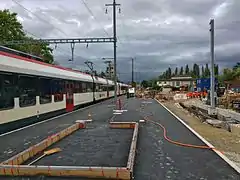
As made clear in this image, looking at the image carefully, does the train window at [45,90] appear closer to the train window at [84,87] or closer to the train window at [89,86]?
the train window at [84,87]

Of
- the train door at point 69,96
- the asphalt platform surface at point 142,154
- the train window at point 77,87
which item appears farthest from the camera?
the train window at point 77,87

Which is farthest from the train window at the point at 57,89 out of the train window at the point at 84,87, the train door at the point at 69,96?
the train window at the point at 84,87

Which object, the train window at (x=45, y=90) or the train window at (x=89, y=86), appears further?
the train window at (x=89, y=86)

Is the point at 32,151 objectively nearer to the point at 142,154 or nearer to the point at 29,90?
the point at 142,154

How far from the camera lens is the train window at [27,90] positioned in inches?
579

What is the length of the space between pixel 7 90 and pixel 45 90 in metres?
5.18

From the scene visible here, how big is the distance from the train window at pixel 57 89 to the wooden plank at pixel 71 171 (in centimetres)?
1358

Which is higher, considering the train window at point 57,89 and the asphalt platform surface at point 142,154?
the train window at point 57,89

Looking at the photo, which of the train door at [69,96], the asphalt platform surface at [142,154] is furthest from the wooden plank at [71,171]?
the train door at [69,96]

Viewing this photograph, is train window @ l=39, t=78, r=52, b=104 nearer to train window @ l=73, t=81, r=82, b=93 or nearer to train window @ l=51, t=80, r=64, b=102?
train window @ l=51, t=80, r=64, b=102

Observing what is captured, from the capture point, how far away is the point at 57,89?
21031 millimetres

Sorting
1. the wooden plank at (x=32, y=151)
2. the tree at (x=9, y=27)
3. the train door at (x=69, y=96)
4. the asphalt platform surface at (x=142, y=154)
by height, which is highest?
the tree at (x=9, y=27)

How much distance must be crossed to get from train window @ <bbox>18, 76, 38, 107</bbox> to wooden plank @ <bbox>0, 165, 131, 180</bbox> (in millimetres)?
8442

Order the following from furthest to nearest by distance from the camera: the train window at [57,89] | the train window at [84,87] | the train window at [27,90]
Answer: the train window at [84,87]
the train window at [57,89]
the train window at [27,90]
